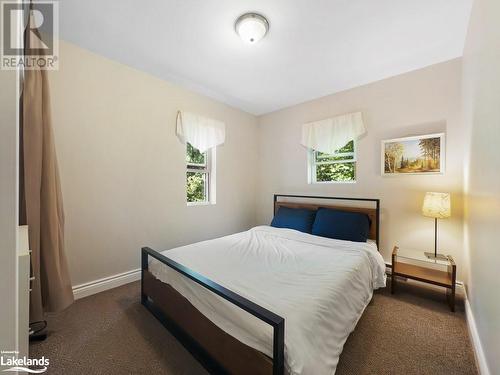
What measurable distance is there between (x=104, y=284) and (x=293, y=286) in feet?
6.85

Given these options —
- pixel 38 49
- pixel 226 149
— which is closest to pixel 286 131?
pixel 226 149

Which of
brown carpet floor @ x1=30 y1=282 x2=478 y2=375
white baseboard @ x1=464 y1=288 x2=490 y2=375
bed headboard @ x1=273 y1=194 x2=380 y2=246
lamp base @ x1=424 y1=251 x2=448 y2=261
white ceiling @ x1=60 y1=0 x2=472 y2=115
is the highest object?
white ceiling @ x1=60 y1=0 x2=472 y2=115

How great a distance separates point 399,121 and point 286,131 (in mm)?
1613

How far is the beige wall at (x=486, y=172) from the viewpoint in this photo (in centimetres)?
108

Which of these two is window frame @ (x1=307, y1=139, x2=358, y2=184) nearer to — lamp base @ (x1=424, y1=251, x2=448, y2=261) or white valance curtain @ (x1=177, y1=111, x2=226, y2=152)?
lamp base @ (x1=424, y1=251, x2=448, y2=261)

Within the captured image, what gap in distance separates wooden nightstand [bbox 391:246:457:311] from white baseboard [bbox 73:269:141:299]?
9.64 feet

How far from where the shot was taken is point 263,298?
1278mm

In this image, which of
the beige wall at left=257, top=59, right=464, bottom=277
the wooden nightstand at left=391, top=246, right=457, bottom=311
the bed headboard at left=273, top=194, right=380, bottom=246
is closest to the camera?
the wooden nightstand at left=391, top=246, right=457, bottom=311

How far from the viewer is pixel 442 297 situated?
7.21 feet

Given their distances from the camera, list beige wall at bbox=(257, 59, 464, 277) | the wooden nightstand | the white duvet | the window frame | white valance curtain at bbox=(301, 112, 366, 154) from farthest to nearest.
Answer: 1. the window frame
2. white valance curtain at bbox=(301, 112, 366, 154)
3. beige wall at bbox=(257, 59, 464, 277)
4. the wooden nightstand
5. the white duvet

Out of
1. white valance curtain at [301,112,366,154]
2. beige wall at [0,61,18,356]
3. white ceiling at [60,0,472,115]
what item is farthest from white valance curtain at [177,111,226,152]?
beige wall at [0,61,18,356]

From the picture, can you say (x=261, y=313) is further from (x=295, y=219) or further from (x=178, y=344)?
(x=295, y=219)

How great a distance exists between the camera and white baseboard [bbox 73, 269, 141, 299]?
2135 mm

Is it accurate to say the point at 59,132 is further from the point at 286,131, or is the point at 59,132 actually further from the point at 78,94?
the point at 286,131
